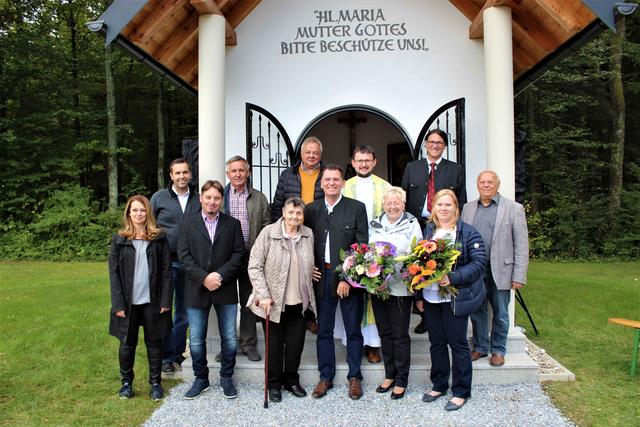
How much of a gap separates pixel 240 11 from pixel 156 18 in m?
1.25

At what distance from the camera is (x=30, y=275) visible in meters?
10.6

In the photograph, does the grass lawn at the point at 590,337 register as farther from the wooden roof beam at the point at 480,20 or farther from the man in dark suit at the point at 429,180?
the wooden roof beam at the point at 480,20

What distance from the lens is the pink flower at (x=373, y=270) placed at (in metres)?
3.54

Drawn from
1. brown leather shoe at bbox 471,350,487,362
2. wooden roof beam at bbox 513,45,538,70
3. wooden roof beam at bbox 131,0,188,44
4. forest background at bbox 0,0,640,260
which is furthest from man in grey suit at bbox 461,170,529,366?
forest background at bbox 0,0,640,260

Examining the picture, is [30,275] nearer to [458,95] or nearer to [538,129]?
[458,95]

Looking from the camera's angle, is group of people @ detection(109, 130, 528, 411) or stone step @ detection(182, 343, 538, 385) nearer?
group of people @ detection(109, 130, 528, 411)

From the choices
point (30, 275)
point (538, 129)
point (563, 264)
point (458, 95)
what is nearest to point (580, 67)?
point (538, 129)

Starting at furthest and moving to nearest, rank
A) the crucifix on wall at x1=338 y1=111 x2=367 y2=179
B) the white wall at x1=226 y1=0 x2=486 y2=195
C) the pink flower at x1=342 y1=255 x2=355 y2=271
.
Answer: the crucifix on wall at x1=338 y1=111 x2=367 y2=179 → the white wall at x1=226 y1=0 x2=486 y2=195 → the pink flower at x1=342 y1=255 x2=355 y2=271

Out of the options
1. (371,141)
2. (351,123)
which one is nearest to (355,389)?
(351,123)

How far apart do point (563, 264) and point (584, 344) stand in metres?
8.04

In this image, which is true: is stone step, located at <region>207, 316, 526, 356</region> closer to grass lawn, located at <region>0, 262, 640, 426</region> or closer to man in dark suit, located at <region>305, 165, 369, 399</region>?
grass lawn, located at <region>0, 262, 640, 426</region>

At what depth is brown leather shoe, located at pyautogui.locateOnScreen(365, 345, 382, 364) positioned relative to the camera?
4281 millimetres

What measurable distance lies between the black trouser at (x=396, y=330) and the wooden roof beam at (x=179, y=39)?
3281 mm

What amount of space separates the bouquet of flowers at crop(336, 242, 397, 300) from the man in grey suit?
974 mm
